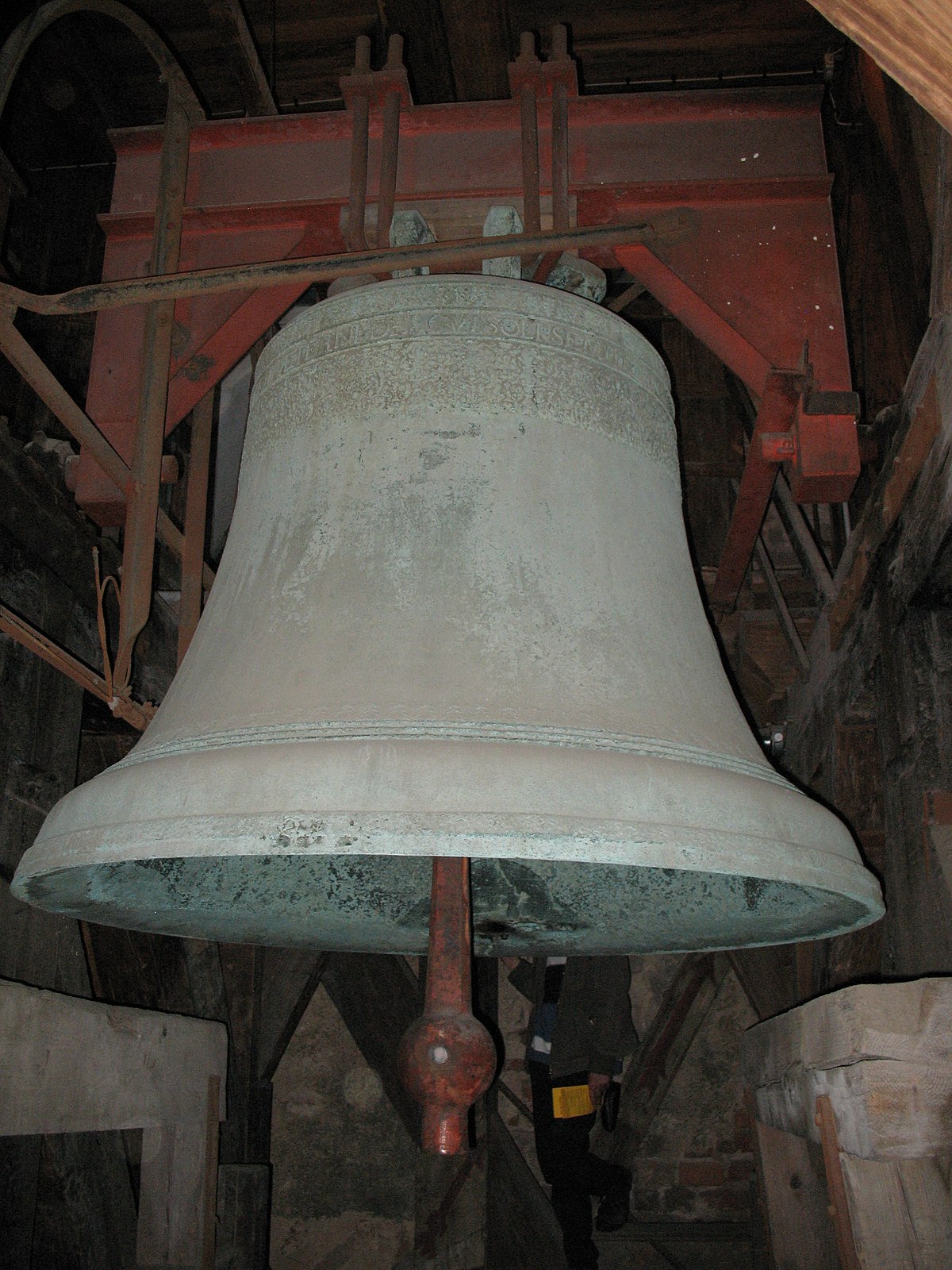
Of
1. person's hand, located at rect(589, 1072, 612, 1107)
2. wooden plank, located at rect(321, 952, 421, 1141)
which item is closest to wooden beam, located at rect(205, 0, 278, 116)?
person's hand, located at rect(589, 1072, 612, 1107)

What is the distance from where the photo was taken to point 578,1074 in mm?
3707

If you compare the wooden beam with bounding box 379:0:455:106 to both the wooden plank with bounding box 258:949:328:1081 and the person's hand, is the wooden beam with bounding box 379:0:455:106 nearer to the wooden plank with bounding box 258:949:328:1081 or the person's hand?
the wooden plank with bounding box 258:949:328:1081

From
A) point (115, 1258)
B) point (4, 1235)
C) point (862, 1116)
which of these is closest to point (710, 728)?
point (862, 1116)

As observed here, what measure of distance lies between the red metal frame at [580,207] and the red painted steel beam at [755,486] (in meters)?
0.04

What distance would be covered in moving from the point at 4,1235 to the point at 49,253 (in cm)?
257

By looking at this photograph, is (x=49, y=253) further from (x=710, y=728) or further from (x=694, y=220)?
(x=710, y=728)

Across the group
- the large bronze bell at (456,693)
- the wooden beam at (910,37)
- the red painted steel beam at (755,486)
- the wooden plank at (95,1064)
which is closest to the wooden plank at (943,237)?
the red painted steel beam at (755,486)

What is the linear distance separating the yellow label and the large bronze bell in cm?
222

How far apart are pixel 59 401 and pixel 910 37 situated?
1.41m

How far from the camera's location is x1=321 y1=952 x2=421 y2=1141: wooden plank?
4438mm

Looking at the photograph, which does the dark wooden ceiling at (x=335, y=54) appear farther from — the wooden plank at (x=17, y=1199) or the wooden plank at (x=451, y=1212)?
the wooden plank at (x=451, y=1212)

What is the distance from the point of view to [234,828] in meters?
1.05

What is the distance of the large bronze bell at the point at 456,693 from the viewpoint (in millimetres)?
1067

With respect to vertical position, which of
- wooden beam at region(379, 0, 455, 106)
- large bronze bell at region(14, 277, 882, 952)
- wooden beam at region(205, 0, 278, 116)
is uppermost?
wooden beam at region(379, 0, 455, 106)
